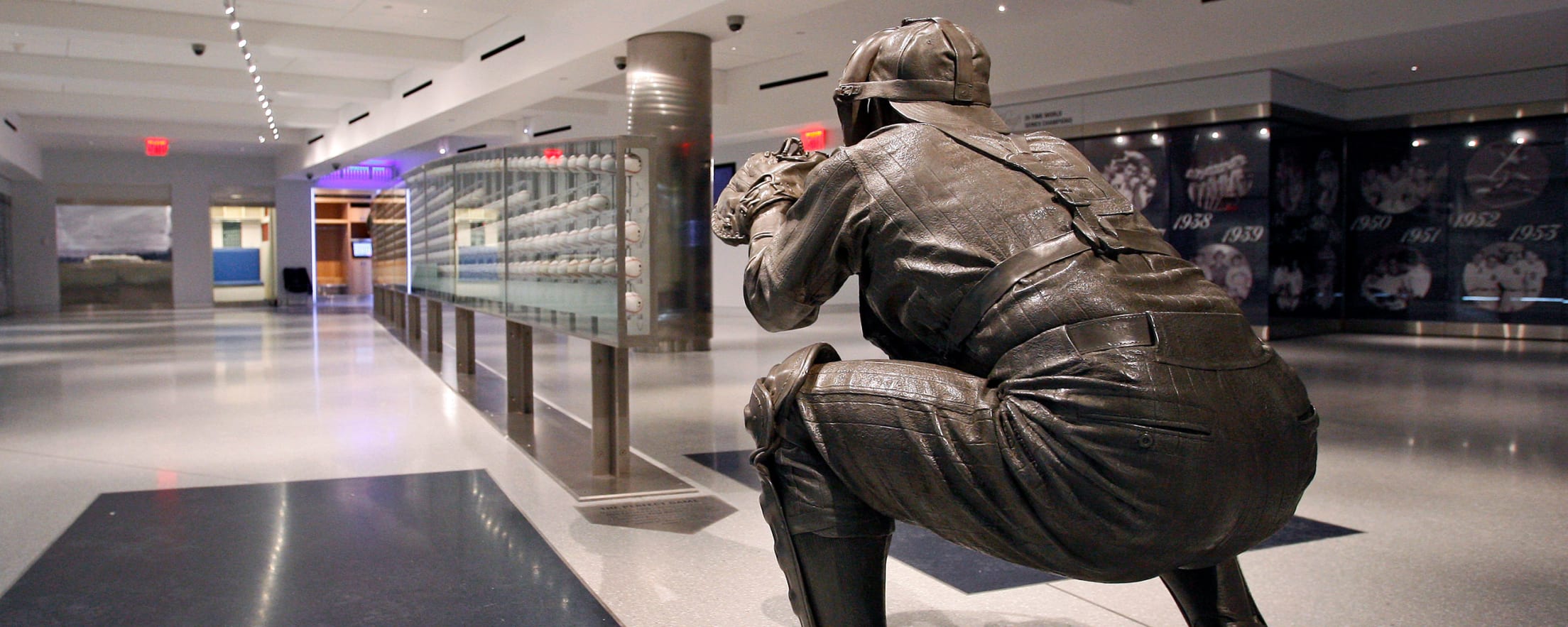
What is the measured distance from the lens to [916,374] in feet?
4.95

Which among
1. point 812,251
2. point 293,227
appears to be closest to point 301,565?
point 812,251

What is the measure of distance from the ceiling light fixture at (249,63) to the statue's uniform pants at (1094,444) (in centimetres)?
1093

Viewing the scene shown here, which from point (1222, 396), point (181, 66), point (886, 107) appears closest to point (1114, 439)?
point (1222, 396)

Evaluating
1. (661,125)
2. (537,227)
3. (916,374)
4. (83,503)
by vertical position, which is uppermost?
(661,125)

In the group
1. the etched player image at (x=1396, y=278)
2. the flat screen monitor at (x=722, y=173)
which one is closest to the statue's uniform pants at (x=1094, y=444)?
the etched player image at (x=1396, y=278)

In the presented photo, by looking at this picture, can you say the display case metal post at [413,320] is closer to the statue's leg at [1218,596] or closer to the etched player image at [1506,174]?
the statue's leg at [1218,596]

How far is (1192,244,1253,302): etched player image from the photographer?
12828 millimetres

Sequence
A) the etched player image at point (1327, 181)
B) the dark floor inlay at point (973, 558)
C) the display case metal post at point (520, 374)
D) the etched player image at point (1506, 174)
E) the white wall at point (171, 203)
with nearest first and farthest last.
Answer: the dark floor inlay at point (973, 558)
the display case metal post at point (520, 374)
the etched player image at point (1506, 174)
the etched player image at point (1327, 181)
the white wall at point (171, 203)

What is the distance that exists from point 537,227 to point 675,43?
17.5 feet

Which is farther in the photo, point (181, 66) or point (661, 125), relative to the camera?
point (181, 66)

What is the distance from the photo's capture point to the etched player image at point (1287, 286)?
13031 millimetres

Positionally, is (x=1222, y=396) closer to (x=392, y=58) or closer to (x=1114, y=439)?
(x=1114, y=439)

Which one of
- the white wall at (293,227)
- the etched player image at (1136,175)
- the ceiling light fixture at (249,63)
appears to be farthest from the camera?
the white wall at (293,227)

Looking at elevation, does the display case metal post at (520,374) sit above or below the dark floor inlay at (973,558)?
above
